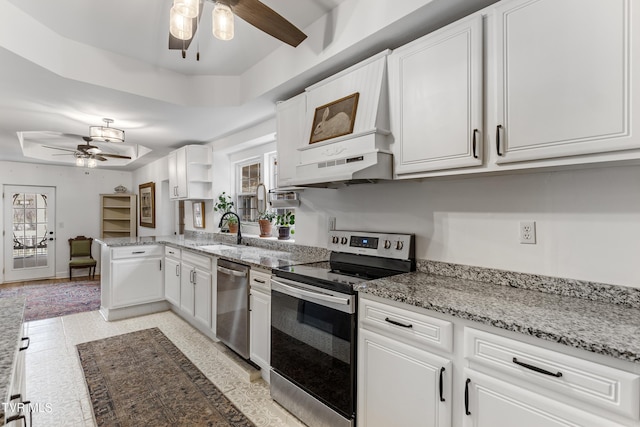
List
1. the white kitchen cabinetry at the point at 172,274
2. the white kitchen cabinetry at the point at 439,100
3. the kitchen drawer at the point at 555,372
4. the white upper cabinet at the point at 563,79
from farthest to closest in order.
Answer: the white kitchen cabinetry at the point at 172,274 → the white kitchen cabinetry at the point at 439,100 → the white upper cabinet at the point at 563,79 → the kitchen drawer at the point at 555,372

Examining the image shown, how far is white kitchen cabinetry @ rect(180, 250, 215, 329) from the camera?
3146 millimetres

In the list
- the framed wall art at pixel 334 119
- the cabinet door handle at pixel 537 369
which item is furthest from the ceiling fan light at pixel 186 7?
the cabinet door handle at pixel 537 369

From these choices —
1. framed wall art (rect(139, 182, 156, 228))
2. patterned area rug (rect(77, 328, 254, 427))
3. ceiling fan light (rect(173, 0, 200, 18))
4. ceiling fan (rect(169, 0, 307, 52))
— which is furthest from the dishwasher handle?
framed wall art (rect(139, 182, 156, 228))

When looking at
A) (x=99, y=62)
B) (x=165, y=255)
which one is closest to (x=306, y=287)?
(x=99, y=62)

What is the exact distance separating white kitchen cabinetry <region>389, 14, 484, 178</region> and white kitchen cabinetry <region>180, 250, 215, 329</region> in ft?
7.32

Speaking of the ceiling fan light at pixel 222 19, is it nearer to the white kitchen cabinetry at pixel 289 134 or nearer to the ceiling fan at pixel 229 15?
the ceiling fan at pixel 229 15

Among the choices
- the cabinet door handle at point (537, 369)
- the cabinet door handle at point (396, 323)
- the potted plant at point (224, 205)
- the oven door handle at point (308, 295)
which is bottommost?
the cabinet door handle at point (537, 369)

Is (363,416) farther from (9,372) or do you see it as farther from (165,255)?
(165,255)

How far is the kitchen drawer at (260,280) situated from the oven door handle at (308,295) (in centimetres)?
11

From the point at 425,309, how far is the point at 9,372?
1.36m

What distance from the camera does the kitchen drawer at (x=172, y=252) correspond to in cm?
380

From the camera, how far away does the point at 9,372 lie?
776mm

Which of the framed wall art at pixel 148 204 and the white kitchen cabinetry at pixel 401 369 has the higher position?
the framed wall art at pixel 148 204

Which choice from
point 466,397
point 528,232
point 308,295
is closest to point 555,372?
point 466,397
